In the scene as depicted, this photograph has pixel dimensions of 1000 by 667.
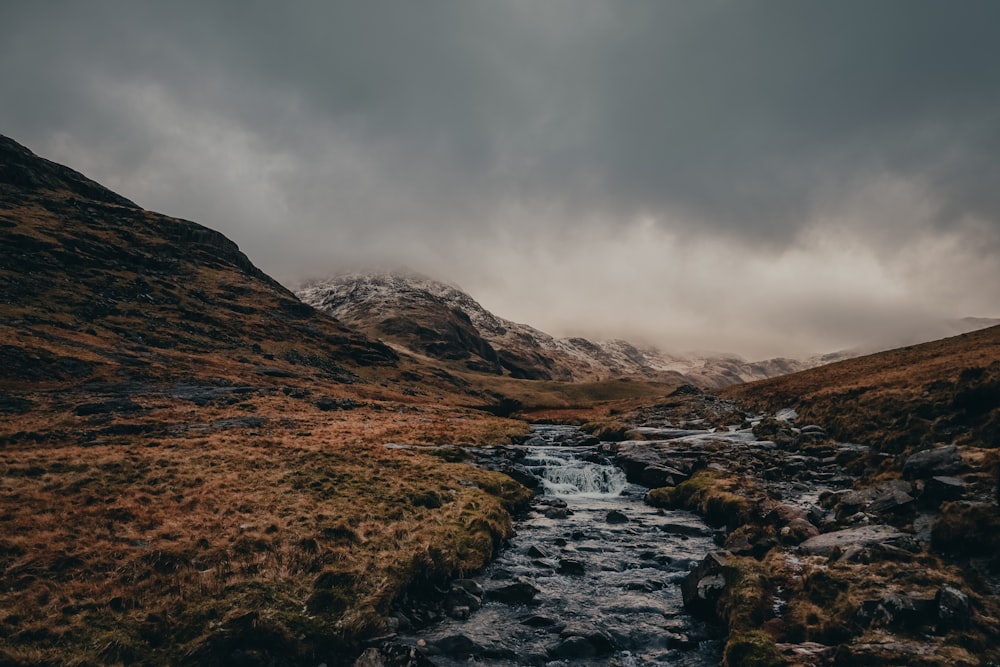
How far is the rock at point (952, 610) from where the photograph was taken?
12523 millimetres

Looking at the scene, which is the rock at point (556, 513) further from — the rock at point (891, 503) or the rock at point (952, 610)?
the rock at point (952, 610)

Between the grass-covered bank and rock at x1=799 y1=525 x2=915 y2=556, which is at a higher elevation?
rock at x1=799 y1=525 x2=915 y2=556

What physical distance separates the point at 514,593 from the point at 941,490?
61.2 ft

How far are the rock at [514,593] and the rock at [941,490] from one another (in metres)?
17.5

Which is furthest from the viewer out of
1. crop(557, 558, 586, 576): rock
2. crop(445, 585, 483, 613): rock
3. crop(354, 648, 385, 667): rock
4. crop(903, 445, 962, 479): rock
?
crop(557, 558, 586, 576): rock

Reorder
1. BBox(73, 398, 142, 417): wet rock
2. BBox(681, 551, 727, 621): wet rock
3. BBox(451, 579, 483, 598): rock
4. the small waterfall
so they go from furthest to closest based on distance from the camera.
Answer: BBox(73, 398, 142, 417): wet rock, the small waterfall, BBox(451, 579, 483, 598): rock, BBox(681, 551, 727, 621): wet rock

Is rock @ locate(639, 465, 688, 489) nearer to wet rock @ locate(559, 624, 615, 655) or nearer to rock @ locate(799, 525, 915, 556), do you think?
rock @ locate(799, 525, 915, 556)

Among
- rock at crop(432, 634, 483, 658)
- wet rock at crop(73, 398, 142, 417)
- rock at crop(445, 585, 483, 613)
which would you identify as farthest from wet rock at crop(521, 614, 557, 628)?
wet rock at crop(73, 398, 142, 417)

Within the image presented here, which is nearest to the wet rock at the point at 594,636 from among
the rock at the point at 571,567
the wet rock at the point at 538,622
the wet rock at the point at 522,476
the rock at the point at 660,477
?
the wet rock at the point at 538,622

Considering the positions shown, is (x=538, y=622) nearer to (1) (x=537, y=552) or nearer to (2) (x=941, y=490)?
(1) (x=537, y=552)

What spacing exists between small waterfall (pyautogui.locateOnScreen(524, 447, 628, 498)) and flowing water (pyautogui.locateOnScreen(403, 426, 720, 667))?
543 cm

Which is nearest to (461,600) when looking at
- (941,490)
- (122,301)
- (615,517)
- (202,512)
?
(202,512)

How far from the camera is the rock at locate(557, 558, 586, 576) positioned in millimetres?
22578

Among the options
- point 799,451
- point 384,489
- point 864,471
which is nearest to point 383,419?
point 384,489
